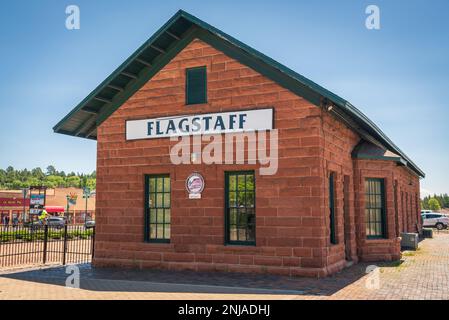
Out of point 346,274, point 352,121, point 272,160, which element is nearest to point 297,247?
point 346,274

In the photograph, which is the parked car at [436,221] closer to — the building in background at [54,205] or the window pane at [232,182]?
the window pane at [232,182]

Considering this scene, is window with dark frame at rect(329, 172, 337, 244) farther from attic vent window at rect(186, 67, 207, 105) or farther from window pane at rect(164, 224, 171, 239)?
window pane at rect(164, 224, 171, 239)

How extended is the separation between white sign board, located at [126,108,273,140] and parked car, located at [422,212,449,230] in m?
36.1

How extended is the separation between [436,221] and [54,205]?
56.5 m

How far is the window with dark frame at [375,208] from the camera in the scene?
1543cm

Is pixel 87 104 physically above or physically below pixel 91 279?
above

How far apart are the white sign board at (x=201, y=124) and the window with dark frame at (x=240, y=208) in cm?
139

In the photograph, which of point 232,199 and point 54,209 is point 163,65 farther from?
point 54,209

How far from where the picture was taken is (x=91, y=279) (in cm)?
1176

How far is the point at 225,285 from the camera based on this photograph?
34.3 ft

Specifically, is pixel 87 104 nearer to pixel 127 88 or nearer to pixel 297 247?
pixel 127 88

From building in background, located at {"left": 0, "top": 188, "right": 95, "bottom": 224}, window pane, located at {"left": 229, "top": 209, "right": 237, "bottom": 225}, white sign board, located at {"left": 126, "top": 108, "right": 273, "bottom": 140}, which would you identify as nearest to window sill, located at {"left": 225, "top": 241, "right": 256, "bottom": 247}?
window pane, located at {"left": 229, "top": 209, "right": 237, "bottom": 225}

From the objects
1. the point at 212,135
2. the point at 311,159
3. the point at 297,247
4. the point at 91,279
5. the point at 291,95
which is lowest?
the point at 91,279

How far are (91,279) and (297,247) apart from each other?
567 cm
